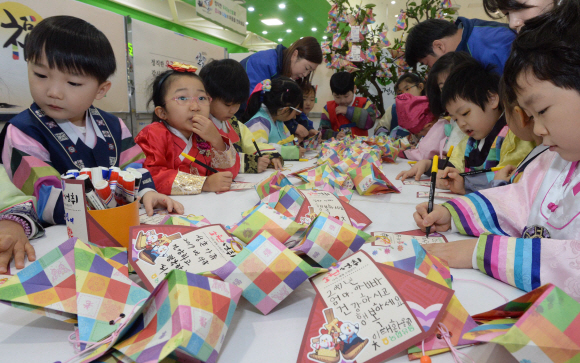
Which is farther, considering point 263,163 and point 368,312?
point 263,163

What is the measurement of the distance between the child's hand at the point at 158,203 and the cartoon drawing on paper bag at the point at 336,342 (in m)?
0.63

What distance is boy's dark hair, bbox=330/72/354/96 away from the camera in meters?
2.82

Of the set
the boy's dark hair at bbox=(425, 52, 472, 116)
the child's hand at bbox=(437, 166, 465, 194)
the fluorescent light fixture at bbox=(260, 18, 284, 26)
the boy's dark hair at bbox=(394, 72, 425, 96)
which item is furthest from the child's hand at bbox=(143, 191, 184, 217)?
the fluorescent light fixture at bbox=(260, 18, 284, 26)

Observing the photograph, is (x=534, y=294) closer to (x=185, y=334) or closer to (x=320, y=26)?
(x=185, y=334)

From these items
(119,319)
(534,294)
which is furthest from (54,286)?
(534,294)

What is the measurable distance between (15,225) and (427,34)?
1965 millimetres

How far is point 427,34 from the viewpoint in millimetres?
1824

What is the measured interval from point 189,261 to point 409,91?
9.23 ft

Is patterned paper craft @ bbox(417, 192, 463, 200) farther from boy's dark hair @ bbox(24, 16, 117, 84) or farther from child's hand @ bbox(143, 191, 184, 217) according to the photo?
boy's dark hair @ bbox(24, 16, 117, 84)

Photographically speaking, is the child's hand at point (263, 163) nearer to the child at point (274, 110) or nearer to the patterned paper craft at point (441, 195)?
the child at point (274, 110)

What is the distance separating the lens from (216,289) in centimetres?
42

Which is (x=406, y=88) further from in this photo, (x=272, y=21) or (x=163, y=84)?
(x=272, y=21)

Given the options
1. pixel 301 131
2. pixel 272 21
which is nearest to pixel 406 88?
pixel 301 131

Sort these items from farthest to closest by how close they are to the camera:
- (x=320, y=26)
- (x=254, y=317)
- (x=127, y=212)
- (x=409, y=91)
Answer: (x=320, y=26) < (x=409, y=91) < (x=127, y=212) < (x=254, y=317)
